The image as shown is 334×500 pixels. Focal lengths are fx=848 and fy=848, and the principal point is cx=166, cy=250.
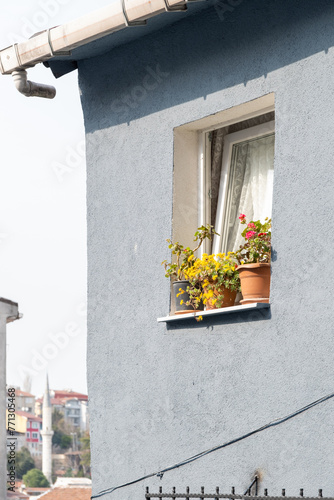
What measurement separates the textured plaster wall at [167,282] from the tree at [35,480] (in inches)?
4957

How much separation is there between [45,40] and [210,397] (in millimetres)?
3109

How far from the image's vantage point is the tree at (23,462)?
14145cm

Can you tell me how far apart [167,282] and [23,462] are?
14298 cm

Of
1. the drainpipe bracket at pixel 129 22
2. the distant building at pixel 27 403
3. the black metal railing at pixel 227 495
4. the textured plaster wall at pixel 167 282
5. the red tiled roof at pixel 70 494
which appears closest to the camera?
the black metal railing at pixel 227 495

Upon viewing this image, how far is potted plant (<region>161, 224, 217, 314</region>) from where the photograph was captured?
634cm

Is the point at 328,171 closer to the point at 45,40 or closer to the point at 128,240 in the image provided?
the point at 128,240

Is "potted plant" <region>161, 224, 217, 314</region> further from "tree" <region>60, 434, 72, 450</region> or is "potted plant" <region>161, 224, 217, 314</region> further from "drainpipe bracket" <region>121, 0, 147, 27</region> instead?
"tree" <region>60, 434, 72, 450</region>

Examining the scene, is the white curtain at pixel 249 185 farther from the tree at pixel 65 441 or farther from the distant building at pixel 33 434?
the tree at pixel 65 441

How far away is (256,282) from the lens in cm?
582

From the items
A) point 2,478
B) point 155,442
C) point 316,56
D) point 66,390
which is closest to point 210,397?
point 155,442

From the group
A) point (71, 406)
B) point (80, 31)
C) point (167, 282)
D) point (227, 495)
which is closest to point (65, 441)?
point (71, 406)

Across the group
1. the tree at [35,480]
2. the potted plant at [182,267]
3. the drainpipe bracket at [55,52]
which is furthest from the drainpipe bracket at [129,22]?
the tree at [35,480]

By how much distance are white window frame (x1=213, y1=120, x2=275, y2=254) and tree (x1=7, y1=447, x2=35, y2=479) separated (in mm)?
139090

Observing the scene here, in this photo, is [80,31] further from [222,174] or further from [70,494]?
[70,494]
